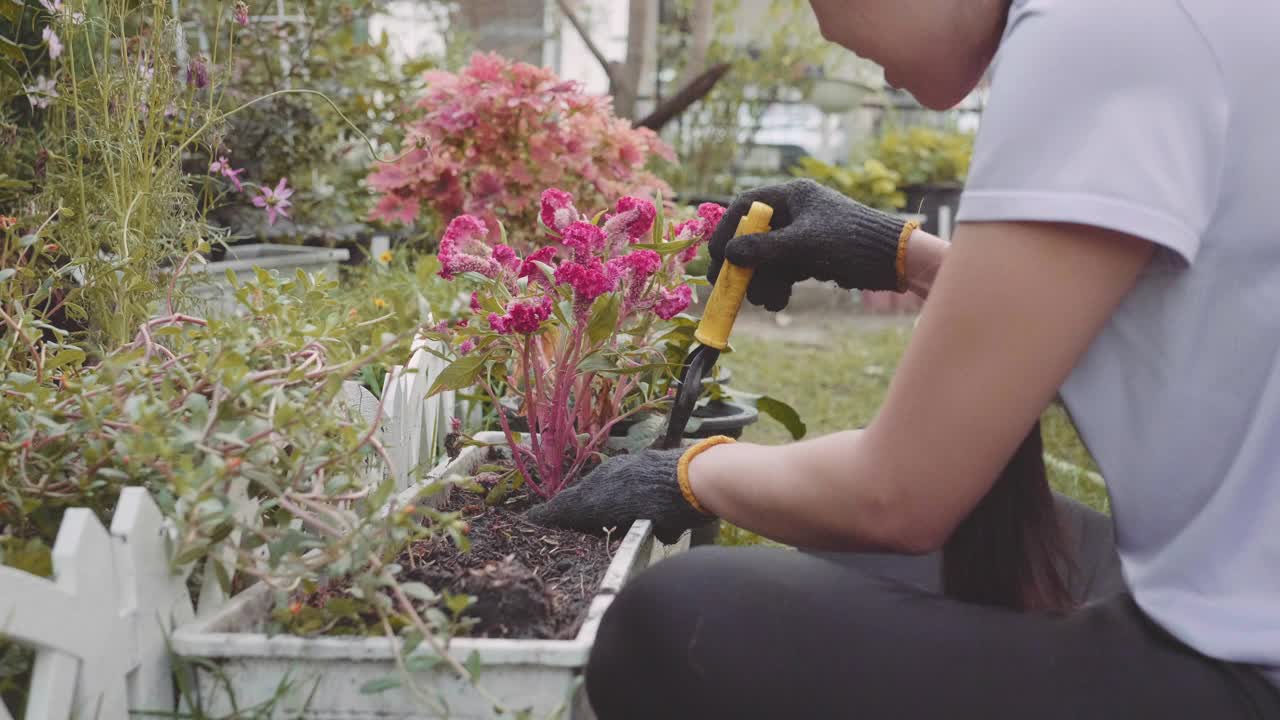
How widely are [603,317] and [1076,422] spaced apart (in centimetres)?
71

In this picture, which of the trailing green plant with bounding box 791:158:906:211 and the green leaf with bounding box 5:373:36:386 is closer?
the green leaf with bounding box 5:373:36:386

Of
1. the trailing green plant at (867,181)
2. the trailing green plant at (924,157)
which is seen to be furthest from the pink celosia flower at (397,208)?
the trailing green plant at (924,157)

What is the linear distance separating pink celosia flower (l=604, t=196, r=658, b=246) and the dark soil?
41 cm

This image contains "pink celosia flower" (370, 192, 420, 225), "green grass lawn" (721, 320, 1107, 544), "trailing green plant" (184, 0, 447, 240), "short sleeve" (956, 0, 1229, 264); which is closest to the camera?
"short sleeve" (956, 0, 1229, 264)

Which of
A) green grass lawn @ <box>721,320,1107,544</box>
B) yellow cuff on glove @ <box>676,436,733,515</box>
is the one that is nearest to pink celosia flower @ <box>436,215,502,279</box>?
yellow cuff on glove @ <box>676,436,733,515</box>

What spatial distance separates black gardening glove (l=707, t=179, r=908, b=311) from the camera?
4.97 feet

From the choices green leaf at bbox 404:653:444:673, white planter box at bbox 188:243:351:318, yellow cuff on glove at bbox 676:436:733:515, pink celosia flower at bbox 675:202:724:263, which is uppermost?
pink celosia flower at bbox 675:202:724:263

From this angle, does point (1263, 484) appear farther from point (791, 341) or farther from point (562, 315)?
point (791, 341)

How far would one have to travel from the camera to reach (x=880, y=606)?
0.94m

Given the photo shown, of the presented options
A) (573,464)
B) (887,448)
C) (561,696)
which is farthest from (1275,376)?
(573,464)

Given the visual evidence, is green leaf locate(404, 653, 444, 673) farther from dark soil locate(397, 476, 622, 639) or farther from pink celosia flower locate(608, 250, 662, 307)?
pink celosia flower locate(608, 250, 662, 307)

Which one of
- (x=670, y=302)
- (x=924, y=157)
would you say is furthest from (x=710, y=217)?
(x=924, y=157)

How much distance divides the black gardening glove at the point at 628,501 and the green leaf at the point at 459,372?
21 cm

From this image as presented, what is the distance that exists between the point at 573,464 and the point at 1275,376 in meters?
1.02
